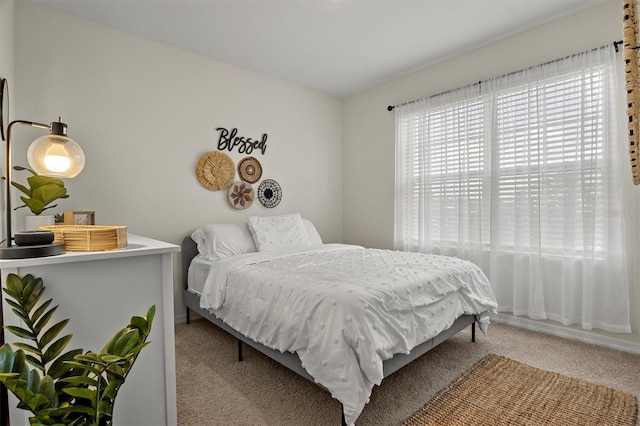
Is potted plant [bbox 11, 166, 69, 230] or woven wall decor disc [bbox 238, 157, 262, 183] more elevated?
woven wall decor disc [bbox 238, 157, 262, 183]

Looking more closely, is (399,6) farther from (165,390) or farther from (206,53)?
(165,390)

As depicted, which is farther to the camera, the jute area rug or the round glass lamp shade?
the jute area rug

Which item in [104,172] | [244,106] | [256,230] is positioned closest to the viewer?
[104,172]

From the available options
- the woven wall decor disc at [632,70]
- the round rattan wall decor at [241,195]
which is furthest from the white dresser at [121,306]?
the round rattan wall decor at [241,195]

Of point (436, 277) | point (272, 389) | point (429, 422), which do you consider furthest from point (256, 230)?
point (429, 422)

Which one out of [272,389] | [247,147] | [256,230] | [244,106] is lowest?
[272,389]

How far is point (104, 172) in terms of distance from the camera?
8.92 ft

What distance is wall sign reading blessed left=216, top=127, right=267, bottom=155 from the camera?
3.42 metres

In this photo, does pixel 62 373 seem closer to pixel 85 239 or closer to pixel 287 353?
pixel 85 239

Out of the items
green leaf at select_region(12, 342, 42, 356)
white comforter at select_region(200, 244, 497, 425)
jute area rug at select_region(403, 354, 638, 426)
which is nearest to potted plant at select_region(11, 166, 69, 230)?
green leaf at select_region(12, 342, 42, 356)

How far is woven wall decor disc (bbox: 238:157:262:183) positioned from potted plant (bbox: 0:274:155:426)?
268 cm

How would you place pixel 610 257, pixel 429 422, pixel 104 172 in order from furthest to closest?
pixel 104 172 < pixel 610 257 < pixel 429 422

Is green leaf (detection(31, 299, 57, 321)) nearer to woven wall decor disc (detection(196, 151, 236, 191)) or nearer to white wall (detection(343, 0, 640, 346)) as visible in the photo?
woven wall decor disc (detection(196, 151, 236, 191))

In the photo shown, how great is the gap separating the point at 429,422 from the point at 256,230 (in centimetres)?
221
